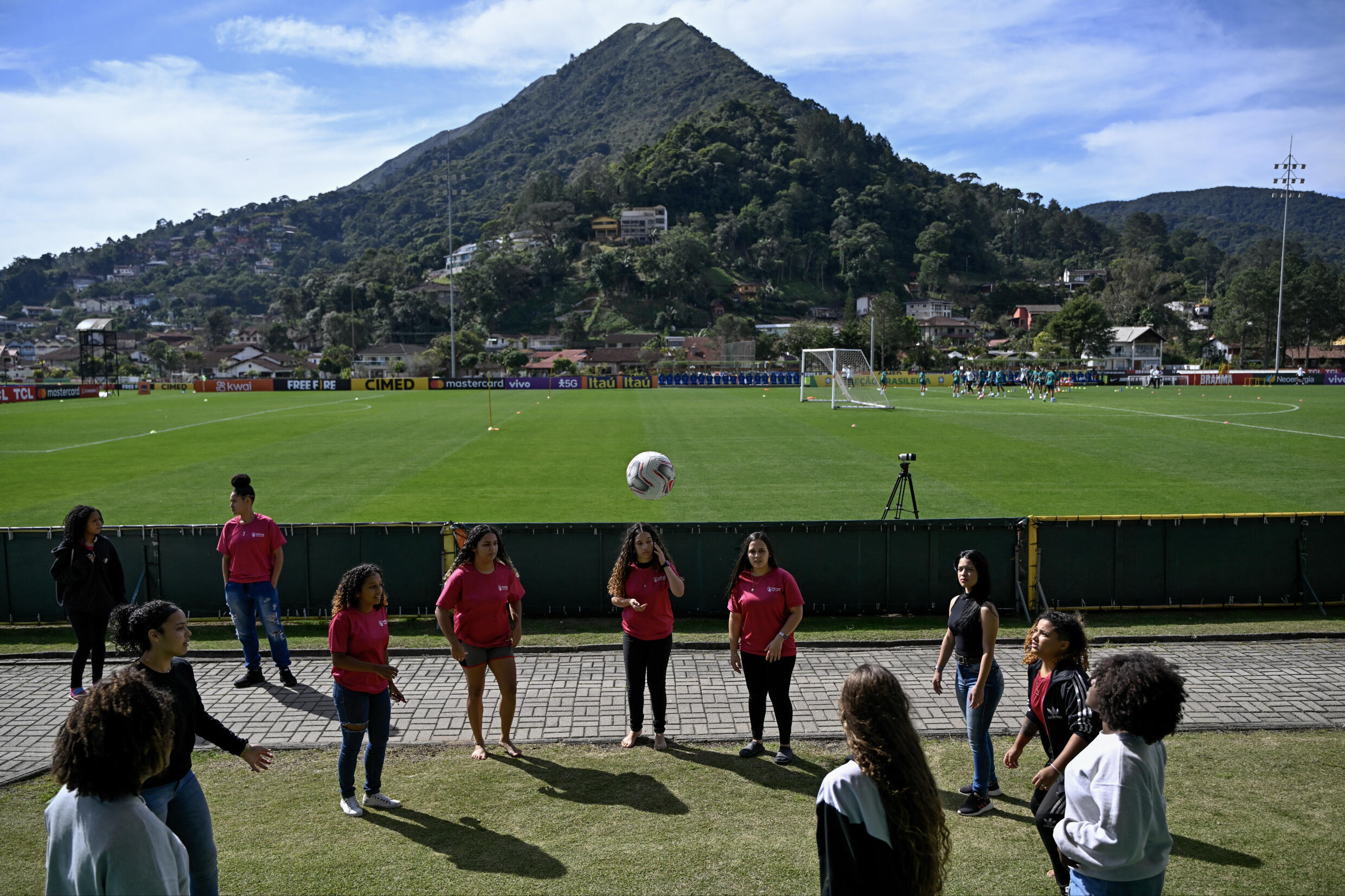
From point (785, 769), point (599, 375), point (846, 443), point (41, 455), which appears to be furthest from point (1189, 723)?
point (599, 375)

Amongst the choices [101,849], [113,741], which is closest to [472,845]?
[101,849]

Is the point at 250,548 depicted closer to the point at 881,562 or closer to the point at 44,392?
the point at 881,562

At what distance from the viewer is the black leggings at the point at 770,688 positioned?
6605 millimetres

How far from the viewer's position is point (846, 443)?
28.0 metres

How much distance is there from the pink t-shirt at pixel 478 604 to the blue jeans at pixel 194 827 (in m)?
2.45

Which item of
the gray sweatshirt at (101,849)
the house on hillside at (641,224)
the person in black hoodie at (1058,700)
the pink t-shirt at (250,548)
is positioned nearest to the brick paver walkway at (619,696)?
the pink t-shirt at (250,548)

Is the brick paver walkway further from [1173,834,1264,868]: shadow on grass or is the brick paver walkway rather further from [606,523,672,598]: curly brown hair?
[1173,834,1264,868]: shadow on grass

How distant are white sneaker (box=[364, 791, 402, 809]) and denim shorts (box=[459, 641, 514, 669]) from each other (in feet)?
3.63

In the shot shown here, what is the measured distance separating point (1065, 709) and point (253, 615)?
7.50 m

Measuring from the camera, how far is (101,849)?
2.72m

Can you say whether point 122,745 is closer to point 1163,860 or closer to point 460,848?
point 460,848

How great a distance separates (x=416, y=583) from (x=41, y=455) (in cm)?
2284

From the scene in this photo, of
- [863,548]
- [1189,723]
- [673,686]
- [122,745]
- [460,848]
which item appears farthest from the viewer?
[863,548]

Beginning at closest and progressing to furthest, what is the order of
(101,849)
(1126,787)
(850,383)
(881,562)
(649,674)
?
1. (101,849)
2. (1126,787)
3. (649,674)
4. (881,562)
5. (850,383)
